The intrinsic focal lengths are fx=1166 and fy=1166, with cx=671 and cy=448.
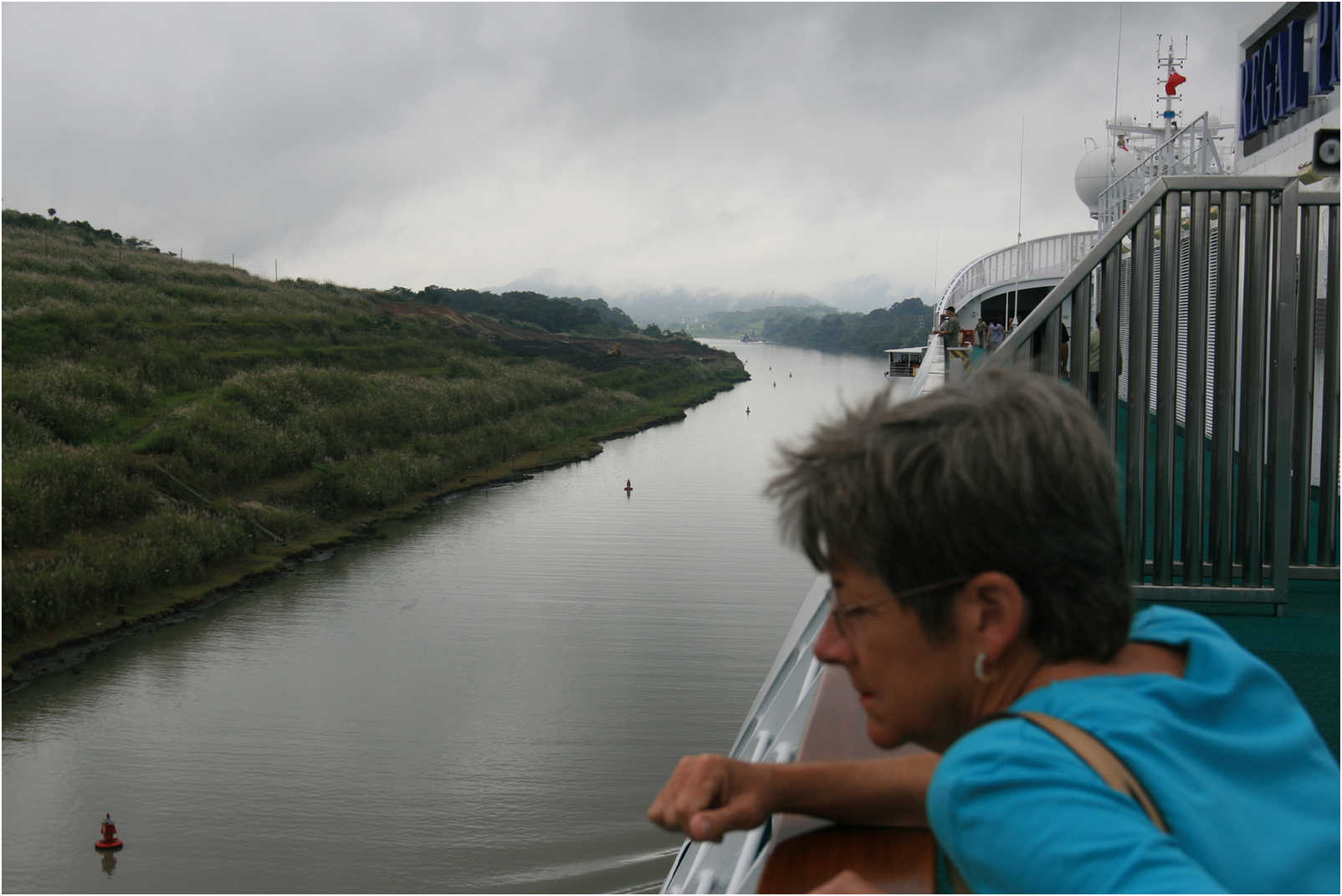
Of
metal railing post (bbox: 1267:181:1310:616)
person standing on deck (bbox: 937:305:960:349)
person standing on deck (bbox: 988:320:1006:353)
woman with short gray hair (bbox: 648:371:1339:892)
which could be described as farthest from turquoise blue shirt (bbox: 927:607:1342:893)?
person standing on deck (bbox: 937:305:960:349)

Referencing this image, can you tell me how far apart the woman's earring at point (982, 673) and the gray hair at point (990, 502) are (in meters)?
0.03

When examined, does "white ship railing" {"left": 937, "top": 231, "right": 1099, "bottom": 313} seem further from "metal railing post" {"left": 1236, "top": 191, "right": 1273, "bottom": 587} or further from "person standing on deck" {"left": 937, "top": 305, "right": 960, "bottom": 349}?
"metal railing post" {"left": 1236, "top": 191, "right": 1273, "bottom": 587}

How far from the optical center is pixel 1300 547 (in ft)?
12.3

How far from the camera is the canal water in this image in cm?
1125

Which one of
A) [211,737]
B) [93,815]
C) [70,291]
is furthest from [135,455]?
[70,291]

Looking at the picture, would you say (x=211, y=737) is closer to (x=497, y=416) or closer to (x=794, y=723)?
(x=794, y=723)

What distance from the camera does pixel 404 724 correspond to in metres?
14.2

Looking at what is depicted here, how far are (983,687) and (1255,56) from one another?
750cm

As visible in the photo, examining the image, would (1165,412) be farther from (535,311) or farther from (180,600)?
(535,311)

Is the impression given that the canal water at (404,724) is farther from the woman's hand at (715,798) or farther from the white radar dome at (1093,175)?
the white radar dome at (1093,175)

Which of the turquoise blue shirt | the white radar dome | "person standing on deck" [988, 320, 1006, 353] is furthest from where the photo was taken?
the white radar dome

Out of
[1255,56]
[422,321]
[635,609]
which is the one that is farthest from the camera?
[422,321]

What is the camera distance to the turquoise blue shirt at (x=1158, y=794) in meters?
0.67

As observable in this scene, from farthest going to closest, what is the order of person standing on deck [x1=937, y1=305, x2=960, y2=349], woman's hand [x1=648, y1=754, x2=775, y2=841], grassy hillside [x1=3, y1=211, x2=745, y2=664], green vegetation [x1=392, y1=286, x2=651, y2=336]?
1. green vegetation [x1=392, y1=286, x2=651, y2=336]
2. grassy hillside [x1=3, y1=211, x2=745, y2=664]
3. person standing on deck [x1=937, y1=305, x2=960, y2=349]
4. woman's hand [x1=648, y1=754, x2=775, y2=841]
